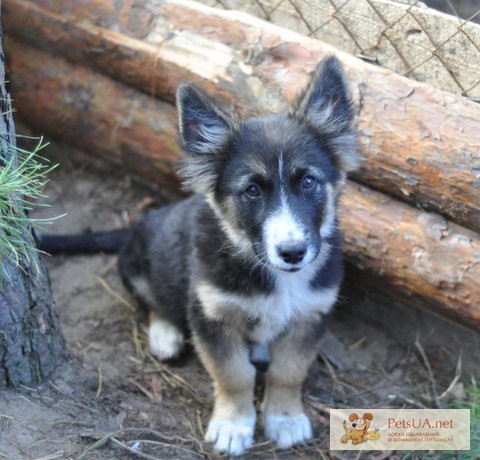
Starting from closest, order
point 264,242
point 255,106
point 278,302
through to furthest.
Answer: point 264,242, point 278,302, point 255,106

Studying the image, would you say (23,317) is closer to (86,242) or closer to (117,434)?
(117,434)

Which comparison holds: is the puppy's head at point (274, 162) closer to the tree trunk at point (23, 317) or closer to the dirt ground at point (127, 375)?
the tree trunk at point (23, 317)

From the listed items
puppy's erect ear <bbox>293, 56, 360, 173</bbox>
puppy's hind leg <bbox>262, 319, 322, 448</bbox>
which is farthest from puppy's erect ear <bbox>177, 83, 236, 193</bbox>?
puppy's hind leg <bbox>262, 319, 322, 448</bbox>

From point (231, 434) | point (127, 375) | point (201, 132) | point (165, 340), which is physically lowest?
point (127, 375)

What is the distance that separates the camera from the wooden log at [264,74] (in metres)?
3.96

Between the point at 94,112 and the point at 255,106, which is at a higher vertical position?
the point at 255,106

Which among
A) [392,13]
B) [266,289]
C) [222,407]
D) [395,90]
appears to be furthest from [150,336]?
[392,13]

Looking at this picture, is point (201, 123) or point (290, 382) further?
point (290, 382)

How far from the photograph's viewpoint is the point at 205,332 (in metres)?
3.94

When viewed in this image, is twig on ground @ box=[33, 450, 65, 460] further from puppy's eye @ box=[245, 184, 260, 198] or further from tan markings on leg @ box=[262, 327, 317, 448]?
puppy's eye @ box=[245, 184, 260, 198]

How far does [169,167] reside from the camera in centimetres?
515

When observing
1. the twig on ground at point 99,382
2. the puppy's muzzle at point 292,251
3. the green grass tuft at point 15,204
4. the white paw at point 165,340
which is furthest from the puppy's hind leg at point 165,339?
the puppy's muzzle at point 292,251

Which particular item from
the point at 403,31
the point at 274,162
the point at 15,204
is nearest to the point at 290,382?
the point at 274,162

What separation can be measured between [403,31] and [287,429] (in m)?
2.38
